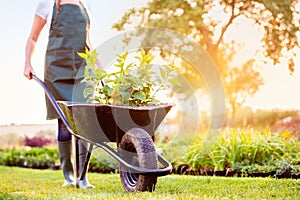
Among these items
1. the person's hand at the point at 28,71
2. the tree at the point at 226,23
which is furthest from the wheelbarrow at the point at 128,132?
the tree at the point at 226,23

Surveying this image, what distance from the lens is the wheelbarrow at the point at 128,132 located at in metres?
2.30

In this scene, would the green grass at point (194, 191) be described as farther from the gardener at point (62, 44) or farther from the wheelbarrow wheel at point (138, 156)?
the gardener at point (62, 44)

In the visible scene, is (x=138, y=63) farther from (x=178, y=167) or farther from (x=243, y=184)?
(x=178, y=167)

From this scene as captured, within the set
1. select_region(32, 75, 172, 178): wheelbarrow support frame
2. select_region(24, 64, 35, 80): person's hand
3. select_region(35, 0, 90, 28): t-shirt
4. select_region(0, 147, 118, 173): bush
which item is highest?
select_region(35, 0, 90, 28): t-shirt

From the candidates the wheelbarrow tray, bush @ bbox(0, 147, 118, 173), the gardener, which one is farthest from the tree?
the wheelbarrow tray

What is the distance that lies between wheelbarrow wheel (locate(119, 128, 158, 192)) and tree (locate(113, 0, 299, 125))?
3716 mm

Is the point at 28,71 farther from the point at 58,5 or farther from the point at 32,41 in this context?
the point at 58,5

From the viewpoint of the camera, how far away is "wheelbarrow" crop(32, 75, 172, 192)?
7.55ft

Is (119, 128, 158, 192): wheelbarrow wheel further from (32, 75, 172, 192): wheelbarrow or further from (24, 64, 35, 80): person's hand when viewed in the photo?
(24, 64, 35, 80): person's hand

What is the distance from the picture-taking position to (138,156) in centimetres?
232

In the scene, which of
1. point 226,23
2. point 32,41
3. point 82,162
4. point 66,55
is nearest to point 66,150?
point 82,162

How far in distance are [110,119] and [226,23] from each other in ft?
14.3

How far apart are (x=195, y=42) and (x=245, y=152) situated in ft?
9.32

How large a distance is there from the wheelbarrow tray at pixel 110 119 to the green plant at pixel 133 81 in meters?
0.12
